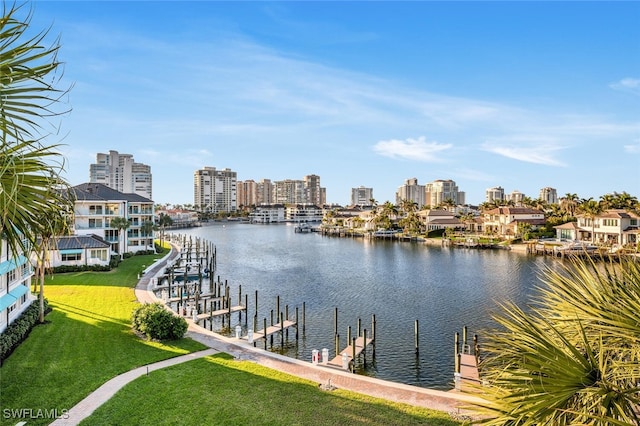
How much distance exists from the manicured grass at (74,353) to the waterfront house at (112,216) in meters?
26.2

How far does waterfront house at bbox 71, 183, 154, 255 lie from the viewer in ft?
182

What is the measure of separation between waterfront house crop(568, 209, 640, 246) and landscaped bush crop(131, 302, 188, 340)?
70.8m

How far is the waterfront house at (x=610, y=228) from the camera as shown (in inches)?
2714

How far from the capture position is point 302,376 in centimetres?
1755

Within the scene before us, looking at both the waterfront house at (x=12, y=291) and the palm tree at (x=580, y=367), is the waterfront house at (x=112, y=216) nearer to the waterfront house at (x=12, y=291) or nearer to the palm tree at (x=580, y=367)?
the waterfront house at (x=12, y=291)

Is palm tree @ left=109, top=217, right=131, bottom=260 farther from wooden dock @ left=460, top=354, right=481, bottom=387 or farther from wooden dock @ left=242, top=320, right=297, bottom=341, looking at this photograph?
wooden dock @ left=460, top=354, right=481, bottom=387

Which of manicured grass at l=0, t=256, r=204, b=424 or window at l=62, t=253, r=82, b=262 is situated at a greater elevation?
window at l=62, t=253, r=82, b=262

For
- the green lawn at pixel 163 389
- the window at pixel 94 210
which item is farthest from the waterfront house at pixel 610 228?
the window at pixel 94 210

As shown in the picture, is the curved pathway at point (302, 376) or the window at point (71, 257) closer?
the curved pathway at point (302, 376)

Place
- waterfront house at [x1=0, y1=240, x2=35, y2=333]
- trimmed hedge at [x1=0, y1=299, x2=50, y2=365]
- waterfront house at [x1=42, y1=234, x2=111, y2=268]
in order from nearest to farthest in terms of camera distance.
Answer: trimmed hedge at [x1=0, y1=299, x2=50, y2=365] → waterfront house at [x1=0, y1=240, x2=35, y2=333] → waterfront house at [x1=42, y1=234, x2=111, y2=268]

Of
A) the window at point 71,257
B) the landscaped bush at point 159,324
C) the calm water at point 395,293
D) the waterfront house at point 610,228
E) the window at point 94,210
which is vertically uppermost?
the window at point 94,210

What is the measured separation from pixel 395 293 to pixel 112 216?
139ft

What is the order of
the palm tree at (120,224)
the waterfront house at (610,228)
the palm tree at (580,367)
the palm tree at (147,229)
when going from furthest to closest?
the waterfront house at (610,228) < the palm tree at (147,229) < the palm tree at (120,224) < the palm tree at (580,367)

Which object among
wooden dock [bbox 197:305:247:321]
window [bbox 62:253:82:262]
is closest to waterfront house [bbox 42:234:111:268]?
window [bbox 62:253:82:262]
